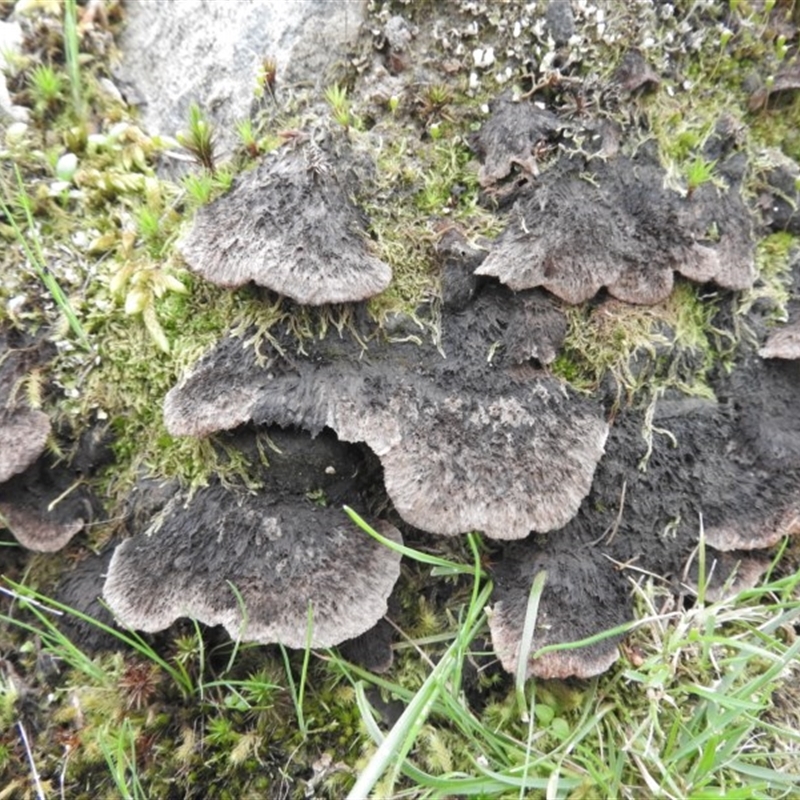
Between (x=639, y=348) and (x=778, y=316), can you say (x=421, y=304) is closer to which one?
(x=639, y=348)

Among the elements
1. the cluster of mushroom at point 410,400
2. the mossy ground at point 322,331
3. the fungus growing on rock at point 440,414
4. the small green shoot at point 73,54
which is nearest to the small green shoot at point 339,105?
the mossy ground at point 322,331

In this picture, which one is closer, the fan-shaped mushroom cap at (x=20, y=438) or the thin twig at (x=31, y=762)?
the thin twig at (x=31, y=762)

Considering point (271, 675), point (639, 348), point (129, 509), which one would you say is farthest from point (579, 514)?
point (129, 509)

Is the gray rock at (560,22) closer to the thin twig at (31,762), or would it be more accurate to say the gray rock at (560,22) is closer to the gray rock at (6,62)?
the gray rock at (6,62)

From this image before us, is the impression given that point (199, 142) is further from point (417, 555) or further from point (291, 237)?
point (417, 555)

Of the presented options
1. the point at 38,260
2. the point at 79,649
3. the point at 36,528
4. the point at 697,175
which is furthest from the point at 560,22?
the point at 79,649
